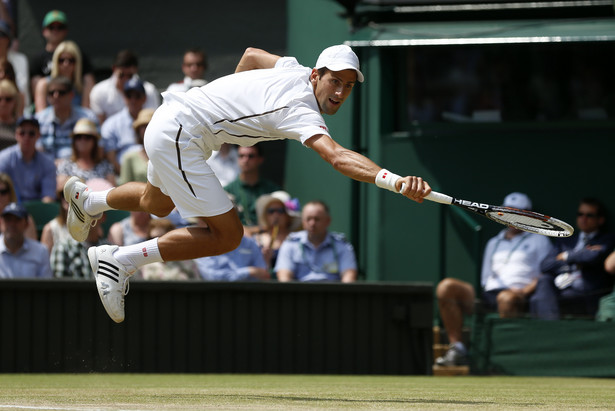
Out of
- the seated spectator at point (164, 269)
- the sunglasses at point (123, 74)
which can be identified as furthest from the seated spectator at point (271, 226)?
the sunglasses at point (123, 74)

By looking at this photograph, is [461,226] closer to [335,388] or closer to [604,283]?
[604,283]

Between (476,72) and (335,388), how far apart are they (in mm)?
5396

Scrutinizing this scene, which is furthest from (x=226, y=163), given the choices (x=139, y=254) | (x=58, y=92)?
(x=139, y=254)

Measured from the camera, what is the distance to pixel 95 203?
769cm

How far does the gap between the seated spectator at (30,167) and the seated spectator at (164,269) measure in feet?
5.37

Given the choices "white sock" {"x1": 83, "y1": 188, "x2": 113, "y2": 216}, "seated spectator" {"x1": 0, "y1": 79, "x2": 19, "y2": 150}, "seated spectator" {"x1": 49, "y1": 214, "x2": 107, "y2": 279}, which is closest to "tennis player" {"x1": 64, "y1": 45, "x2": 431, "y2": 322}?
"white sock" {"x1": 83, "y1": 188, "x2": 113, "y2": 216}

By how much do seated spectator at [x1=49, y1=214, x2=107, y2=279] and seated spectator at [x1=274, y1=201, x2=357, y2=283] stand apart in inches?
71.6

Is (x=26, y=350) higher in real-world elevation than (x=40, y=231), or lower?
lower

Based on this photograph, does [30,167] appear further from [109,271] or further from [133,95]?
[109,271]

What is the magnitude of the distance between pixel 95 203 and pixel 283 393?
6.36 ft

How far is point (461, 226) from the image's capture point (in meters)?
11.7

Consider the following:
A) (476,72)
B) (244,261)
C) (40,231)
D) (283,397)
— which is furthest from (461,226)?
(283,397)

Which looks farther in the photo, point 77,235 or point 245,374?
point 245,374

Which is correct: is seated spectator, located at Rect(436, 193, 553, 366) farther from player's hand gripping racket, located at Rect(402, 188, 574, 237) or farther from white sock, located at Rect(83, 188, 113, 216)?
white sock, located at Rect(83, 188, 113, 216)
